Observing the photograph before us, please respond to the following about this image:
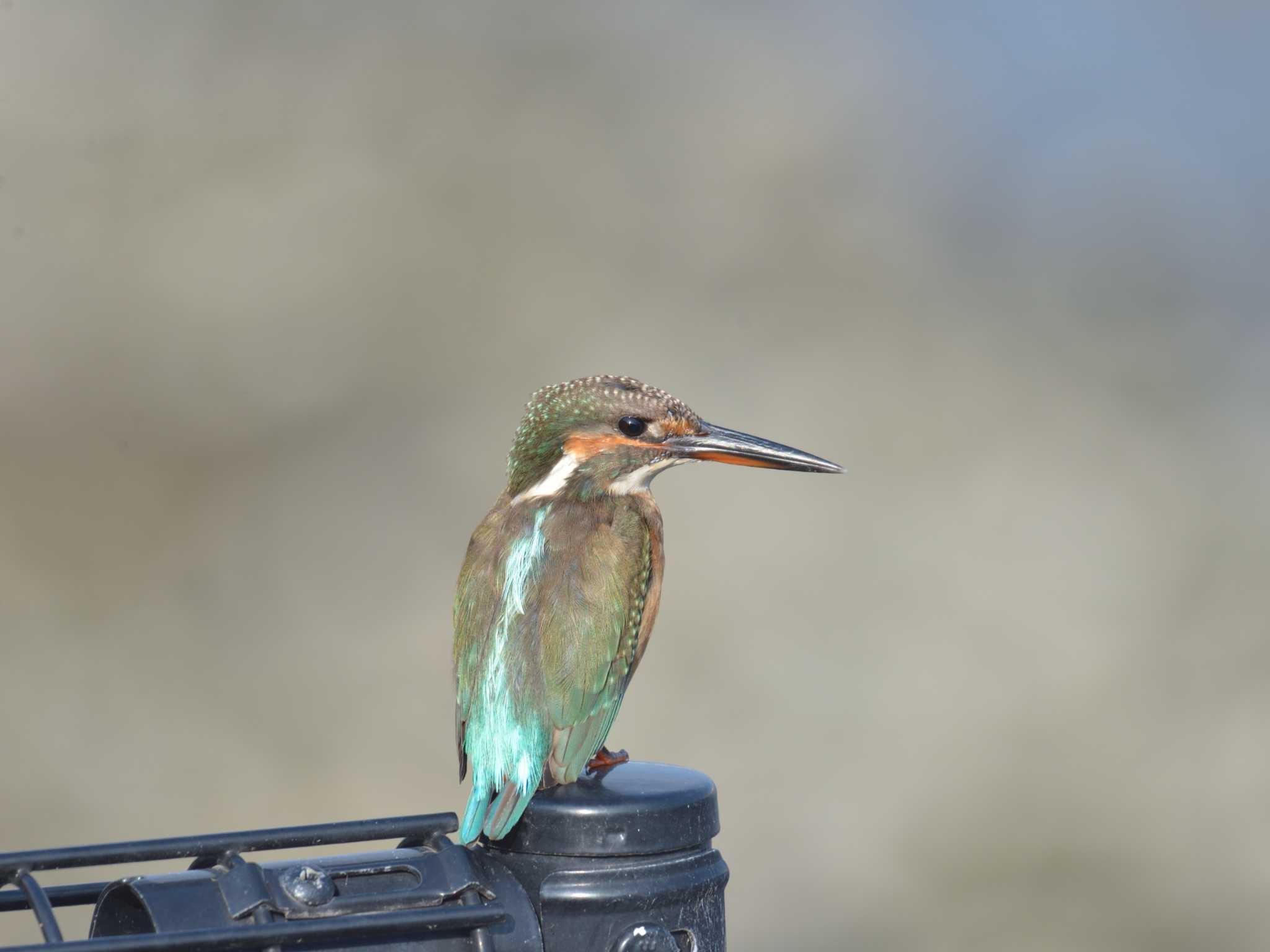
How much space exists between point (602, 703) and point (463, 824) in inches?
14.5

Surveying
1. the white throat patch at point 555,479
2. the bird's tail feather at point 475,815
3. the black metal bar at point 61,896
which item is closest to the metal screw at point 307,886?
the black metal bar at point 61,896

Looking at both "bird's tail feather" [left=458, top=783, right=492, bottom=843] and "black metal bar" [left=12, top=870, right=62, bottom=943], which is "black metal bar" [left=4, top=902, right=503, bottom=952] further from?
"bird's tail feather" [left=458, top=783, right=492, bottom=843]

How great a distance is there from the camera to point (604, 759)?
2152 millimetres

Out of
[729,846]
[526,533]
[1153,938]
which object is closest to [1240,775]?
[1153,938]

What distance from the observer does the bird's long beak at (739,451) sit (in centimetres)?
247

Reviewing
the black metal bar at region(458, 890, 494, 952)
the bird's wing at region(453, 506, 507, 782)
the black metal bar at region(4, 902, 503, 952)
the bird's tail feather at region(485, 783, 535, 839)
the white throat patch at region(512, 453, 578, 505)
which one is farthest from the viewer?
the white throat patch at region(512, 453, 578, 505)

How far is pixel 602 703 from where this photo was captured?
83.7 inches

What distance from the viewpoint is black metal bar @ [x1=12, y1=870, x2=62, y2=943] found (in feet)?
4.47

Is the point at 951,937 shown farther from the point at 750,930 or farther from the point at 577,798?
the point at 577,798

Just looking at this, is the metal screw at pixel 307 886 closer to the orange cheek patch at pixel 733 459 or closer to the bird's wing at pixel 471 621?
the bird's wing at pixel 471 621

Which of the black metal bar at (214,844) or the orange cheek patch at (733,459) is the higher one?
the orange cheek patch at (733,459)

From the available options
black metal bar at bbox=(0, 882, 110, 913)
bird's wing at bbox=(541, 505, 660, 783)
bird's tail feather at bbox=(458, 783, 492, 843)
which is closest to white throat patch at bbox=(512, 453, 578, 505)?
bird's wing at bbox=(541, 505, 660, 783)

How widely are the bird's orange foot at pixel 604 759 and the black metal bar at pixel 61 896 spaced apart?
62 cm

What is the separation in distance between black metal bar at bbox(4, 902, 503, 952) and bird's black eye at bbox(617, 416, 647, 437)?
3.54 feet
